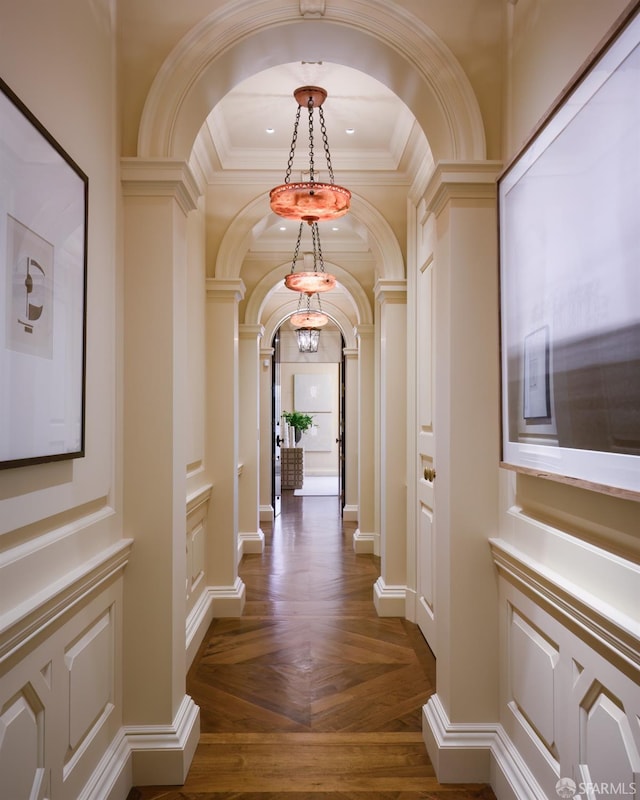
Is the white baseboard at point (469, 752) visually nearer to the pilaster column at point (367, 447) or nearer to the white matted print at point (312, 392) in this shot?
the pilaster column at point (367, 447)

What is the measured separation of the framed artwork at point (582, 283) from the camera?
1404 millimetres

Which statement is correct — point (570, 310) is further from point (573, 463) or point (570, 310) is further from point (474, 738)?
point (474, 738)

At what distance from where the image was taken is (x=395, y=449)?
4.68 m

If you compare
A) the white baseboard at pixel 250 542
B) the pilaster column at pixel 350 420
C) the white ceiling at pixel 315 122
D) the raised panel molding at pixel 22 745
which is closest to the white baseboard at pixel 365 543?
the white baseboard at pixel 250 542

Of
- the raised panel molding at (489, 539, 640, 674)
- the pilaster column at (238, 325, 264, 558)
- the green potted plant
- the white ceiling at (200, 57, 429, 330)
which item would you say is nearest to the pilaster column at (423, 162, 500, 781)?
the raised panel molding at (489, 539, 640, 674)

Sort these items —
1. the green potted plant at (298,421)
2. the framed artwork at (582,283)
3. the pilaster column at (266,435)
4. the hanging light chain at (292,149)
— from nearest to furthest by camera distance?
the framed artwork at (582,283) < the hanging light chain at (292,149) < the pilaster column at (266,435) < the green potted plant at (298,421)

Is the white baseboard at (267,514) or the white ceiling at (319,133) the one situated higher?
the white ceiling at (319,133)

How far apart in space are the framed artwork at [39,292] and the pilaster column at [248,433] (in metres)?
4.53

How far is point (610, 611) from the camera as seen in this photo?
1.51 m

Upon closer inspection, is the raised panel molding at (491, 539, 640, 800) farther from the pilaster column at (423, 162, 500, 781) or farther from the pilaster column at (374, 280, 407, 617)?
the pilaster column at (374, 280, 407, 617)

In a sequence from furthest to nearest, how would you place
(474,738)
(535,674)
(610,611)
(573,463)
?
(474,738), (535,674), (573,463), (610,611)

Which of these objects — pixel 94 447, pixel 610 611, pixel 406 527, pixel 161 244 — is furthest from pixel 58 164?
pixel 406 527

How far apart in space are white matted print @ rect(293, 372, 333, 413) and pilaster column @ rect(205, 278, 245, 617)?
11797 mm

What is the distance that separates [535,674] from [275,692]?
173 cm
